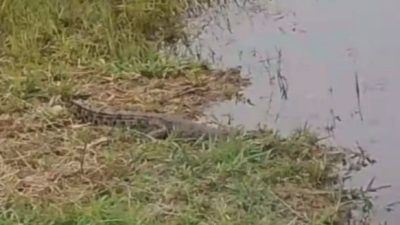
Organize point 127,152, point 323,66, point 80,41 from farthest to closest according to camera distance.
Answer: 1. point 80,41
2. point 323,66
3. point 127,152

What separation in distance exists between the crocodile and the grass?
2.1 inches

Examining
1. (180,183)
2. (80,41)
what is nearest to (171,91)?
(80,41)

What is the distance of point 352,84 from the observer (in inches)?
218

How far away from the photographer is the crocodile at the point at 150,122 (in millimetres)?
4898

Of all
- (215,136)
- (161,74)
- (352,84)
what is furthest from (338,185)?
(161,74)

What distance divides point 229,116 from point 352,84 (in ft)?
2.26

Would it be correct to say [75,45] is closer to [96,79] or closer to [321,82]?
[96,79]

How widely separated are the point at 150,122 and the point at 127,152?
0.94 feet

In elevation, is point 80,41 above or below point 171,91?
above

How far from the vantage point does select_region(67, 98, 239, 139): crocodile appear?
16.1 ft

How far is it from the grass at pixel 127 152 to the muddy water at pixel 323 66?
19 cm

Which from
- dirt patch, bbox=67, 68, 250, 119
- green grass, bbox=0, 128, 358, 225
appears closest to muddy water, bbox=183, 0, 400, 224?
dirt patch, bbox=67, 68, 250, 119

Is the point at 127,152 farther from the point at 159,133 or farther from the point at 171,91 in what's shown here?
the point at 171,91

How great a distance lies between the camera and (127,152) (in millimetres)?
4758
